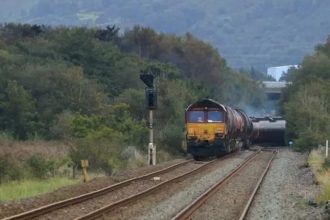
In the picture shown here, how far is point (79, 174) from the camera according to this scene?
32.4 meters

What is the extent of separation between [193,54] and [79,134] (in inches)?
3148

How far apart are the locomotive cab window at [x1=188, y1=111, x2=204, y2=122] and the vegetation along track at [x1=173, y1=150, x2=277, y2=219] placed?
1222 cm

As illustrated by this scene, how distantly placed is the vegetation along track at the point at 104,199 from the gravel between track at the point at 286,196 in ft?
11.0

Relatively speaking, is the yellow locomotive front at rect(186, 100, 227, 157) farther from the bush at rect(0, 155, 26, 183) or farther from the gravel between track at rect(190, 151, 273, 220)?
the bush at rect(0, 155, 26, 183)

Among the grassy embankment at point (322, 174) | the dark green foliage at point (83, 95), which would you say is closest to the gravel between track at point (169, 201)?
the grassy embankment at point (322, 174)

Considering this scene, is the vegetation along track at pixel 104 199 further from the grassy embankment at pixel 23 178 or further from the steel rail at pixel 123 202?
the grassy embankment at pixel 23 178

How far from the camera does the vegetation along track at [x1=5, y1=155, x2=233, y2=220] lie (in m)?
17.9

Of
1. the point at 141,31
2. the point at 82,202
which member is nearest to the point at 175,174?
the point at 82,202

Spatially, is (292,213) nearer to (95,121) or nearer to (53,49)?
(95,121)

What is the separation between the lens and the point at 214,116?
4547 centimetres

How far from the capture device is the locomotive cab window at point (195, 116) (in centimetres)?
4569

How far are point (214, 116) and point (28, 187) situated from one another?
2154cm

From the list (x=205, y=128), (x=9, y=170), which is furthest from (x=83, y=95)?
(x=9, y=170)

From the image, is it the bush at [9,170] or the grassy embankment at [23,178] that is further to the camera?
the bush at [9,170]
